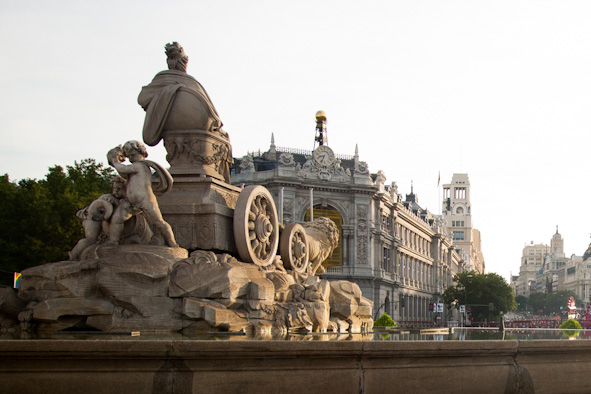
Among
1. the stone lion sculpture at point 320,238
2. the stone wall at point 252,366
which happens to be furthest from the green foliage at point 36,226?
the stone wall at point 252,366

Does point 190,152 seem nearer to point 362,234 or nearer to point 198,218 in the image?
point 198,218

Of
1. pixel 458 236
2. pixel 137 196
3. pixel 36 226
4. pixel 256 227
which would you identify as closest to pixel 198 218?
pixel 256 227

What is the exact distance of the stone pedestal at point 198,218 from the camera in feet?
34.8

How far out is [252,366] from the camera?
5.73m

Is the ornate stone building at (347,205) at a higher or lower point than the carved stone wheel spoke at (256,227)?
higher

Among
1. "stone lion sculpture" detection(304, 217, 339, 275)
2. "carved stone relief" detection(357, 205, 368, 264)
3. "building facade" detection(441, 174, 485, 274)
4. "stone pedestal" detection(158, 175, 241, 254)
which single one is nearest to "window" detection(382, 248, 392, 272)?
"carved stone relief" detection(357, 205, 368, 264)

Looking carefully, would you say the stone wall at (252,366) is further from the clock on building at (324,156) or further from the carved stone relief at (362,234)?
the carved stone relief at (362,234)

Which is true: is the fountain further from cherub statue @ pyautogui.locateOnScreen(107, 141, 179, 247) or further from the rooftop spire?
the rooftop spire

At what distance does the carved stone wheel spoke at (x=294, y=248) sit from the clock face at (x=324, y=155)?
55134mm

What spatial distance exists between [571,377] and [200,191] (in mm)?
5859

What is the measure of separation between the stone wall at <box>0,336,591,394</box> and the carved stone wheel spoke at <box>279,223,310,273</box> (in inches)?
238

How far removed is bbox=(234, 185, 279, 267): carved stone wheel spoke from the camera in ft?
35.6

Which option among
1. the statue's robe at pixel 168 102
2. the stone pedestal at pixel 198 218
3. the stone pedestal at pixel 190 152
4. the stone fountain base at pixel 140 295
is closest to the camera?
the stone fountain base at pixel 140 295

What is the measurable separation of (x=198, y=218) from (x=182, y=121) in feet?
5.07
